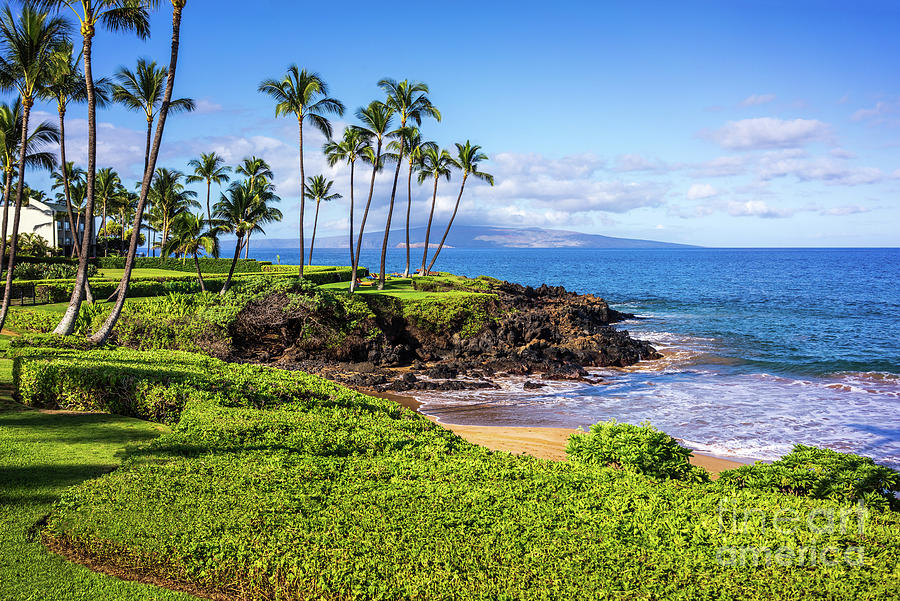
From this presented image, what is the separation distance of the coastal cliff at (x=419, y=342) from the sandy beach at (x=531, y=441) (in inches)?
255

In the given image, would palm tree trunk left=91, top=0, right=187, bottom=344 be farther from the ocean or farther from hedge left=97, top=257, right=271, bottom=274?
hedge left=97, top=257, right=271, bottom=274

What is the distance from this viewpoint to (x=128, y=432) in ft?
37.3

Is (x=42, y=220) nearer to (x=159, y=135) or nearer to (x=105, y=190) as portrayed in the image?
(x=105, y=190)

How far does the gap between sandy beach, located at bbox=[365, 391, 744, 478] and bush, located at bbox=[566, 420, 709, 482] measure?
3772 millimetres

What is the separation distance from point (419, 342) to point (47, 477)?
25.3m

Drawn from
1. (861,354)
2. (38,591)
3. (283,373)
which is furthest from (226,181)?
(38,591)

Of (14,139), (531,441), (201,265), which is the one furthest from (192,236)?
(531,441)

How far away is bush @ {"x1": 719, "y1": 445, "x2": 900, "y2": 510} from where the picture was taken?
859 cm

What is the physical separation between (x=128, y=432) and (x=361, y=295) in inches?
879

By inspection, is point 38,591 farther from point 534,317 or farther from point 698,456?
point 534,317

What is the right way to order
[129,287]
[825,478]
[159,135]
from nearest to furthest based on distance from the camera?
[825,478]
[159,135]
[129,287]

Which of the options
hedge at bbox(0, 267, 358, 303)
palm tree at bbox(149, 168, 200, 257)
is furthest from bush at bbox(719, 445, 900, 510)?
palm tree at bbox(149, 168, 200, 257)

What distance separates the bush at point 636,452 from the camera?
9.66 m

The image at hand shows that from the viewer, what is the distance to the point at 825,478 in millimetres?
8812
